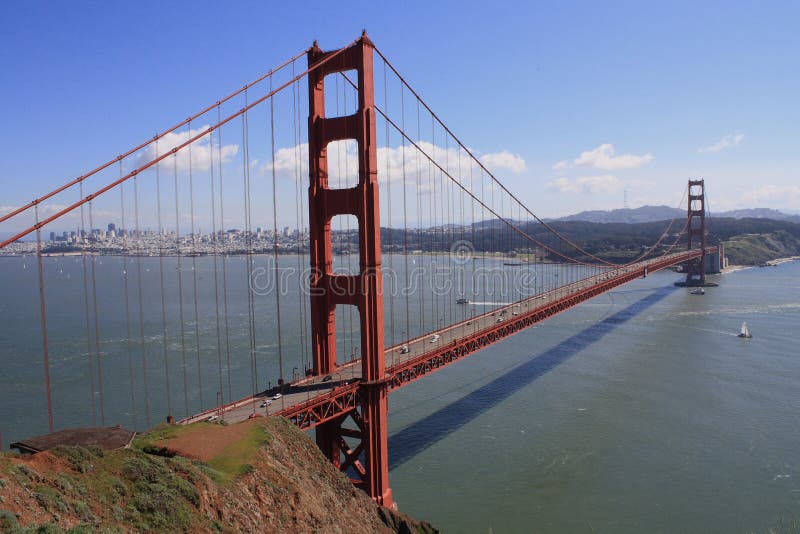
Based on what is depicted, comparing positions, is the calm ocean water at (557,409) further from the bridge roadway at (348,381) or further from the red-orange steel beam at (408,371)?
the red-orange steel beam at (408,371)

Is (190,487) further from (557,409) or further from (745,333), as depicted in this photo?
(745,333)

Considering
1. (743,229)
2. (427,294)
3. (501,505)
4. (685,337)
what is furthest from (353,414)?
(743,229)

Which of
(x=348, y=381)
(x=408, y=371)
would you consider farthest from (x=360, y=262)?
(x=408, y=371)

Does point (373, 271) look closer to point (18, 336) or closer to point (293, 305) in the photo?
point (18, 336)

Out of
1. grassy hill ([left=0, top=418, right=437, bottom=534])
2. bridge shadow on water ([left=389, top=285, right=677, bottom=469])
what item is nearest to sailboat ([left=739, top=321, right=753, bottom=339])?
bridge shadow on water ([left=389, top=285, right=677, bottom=469])

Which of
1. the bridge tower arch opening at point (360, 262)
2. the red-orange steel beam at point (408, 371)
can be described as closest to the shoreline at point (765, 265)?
the red-orange steel beam at point (408, 371)
